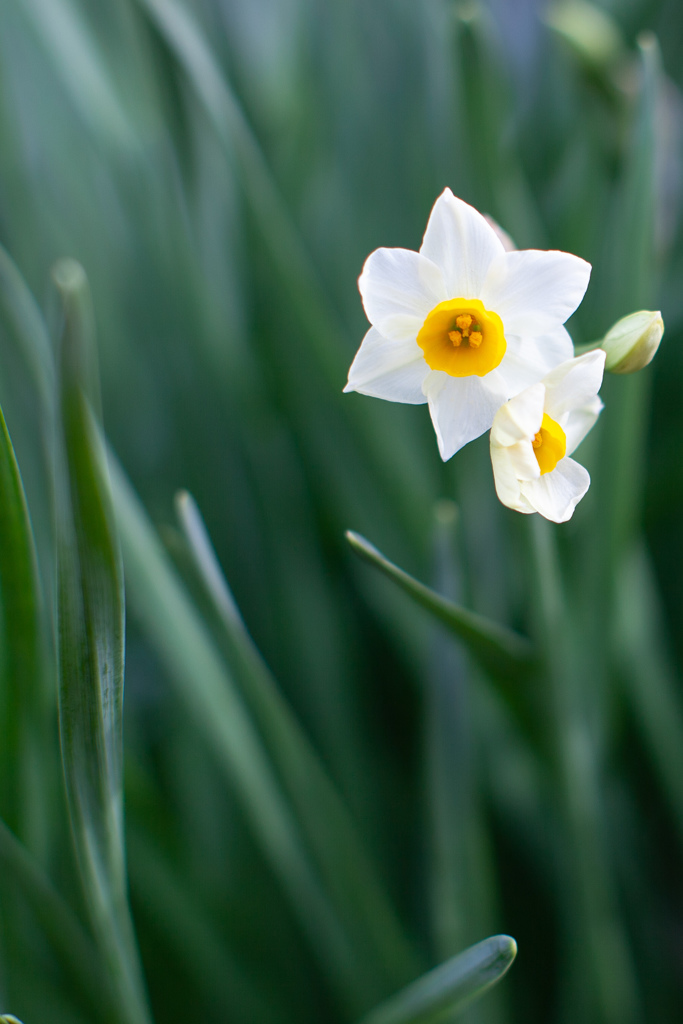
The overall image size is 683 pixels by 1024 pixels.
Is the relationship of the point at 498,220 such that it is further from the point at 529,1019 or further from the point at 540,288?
the point at 529,1019

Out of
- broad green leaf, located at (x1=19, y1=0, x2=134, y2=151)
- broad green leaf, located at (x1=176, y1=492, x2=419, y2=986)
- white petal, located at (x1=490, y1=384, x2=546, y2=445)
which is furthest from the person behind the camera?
broad green leaf, located at (x1=19, y1=0, x2=134, y2=151)

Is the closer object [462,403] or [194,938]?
[462,403]

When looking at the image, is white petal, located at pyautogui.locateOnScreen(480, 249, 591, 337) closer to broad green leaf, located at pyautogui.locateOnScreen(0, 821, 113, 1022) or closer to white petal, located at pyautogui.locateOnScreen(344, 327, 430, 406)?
white petal, located at pyautogui.locateOnScreen(344, 327, 430, 406)

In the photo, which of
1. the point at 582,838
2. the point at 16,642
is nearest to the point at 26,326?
the point at 16,642

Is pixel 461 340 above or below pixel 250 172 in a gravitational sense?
below

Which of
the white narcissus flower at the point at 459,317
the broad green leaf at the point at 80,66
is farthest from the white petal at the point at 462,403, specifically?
the broad green leaf at the point at 80,66

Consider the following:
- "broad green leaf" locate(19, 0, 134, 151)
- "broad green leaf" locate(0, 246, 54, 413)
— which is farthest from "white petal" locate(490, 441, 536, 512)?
"broad green leaf" locate(19, 0, 134, 151)

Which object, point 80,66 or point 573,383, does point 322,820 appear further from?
point 80,66
